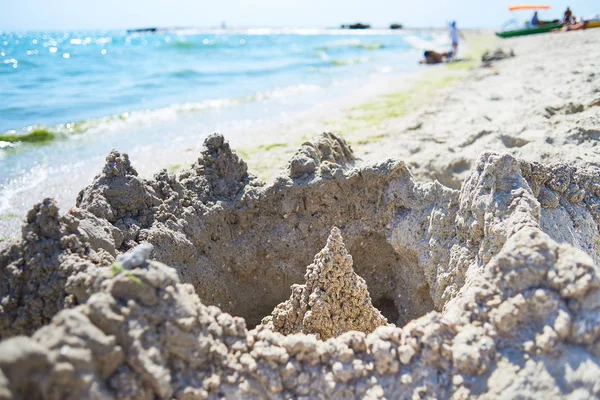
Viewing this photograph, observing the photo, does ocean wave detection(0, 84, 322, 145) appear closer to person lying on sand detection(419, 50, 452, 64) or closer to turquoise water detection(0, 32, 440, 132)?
turquoise water detection(0, 32, 440, 132)

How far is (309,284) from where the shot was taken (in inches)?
121

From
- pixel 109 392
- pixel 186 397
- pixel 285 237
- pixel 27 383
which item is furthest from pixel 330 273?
pixel 27 383

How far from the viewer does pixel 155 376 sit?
1854 mm

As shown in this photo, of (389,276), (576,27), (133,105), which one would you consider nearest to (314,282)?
(389,276)

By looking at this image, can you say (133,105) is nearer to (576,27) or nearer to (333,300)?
(333,300)

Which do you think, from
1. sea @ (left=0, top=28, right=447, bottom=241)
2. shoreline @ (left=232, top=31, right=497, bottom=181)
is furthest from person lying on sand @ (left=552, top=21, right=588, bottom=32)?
shoreline @ (left=232, top=31, right=497, bottom=181)

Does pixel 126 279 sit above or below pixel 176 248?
above

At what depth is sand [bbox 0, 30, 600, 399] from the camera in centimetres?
193

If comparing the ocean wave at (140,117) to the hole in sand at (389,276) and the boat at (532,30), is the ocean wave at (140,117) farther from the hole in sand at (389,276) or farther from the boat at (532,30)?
the boat at (532,30)

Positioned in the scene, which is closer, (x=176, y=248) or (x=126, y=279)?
(x=126, y=279)

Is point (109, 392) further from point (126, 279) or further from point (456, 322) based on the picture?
point (456, 322)

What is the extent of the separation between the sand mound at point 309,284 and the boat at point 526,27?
22.2m

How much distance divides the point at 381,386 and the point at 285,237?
68.1 inches

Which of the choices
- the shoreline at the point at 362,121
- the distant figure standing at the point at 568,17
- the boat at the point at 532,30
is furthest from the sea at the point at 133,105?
the distant figure standing at the point at 568,17
